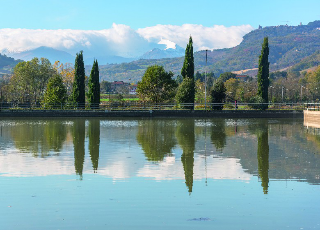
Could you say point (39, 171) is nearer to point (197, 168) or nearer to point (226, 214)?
point (197, 168)

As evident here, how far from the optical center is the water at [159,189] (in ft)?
28.2

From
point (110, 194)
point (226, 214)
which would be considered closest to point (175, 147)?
point (110, 194)

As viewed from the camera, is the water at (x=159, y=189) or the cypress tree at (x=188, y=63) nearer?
the water at (x=159, y=189)

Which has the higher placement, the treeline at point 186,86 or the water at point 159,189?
the treeline at point 186,86

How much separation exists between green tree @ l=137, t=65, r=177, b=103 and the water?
164 ft

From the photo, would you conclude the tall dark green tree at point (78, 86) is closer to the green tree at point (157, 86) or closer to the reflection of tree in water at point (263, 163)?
the green tree at point (157, 86)

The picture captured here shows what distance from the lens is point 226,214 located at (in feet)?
29.5

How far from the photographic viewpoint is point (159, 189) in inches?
437

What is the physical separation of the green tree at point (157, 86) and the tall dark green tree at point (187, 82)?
5276 millimetres

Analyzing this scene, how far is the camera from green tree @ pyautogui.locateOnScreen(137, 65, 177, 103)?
69.1m

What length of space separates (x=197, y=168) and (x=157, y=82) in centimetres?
5526

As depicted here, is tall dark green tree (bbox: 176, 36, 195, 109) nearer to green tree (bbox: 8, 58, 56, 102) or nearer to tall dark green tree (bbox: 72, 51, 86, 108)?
tall dark green tree (bbox: 72, 51, 86, 108)

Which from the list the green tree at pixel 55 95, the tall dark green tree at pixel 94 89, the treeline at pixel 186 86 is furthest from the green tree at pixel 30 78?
the treeline at pixel 186 86

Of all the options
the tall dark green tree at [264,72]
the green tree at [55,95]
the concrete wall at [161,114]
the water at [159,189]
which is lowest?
the water at [159,189]
